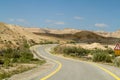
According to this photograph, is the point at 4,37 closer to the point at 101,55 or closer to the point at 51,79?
the point at 101,55

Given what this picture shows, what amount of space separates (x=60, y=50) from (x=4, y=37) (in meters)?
48.0

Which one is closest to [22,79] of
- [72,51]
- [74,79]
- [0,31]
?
[74,79]

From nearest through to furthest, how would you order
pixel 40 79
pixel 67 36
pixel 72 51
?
pixel 40 79 → pixel 72 51 → pixel 67 36

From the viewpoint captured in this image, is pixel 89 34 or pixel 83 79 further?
pixel 89 34

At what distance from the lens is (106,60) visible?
4141cm

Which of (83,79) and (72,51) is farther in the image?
(72,51)

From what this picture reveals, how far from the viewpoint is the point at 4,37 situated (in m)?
117

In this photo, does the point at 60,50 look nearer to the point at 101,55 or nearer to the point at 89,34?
the point at 101,55

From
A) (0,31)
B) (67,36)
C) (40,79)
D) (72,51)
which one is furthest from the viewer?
(67,36)

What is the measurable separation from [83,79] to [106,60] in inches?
1004

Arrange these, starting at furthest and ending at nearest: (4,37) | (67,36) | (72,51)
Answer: (67,36) < (4,37) < (72,51)

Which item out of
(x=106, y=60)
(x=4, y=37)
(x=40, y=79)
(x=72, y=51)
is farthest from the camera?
(x=4, y=37)

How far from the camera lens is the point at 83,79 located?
16.4 meters

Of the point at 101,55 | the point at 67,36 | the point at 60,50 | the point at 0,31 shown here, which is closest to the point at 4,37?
the point at 0,31
